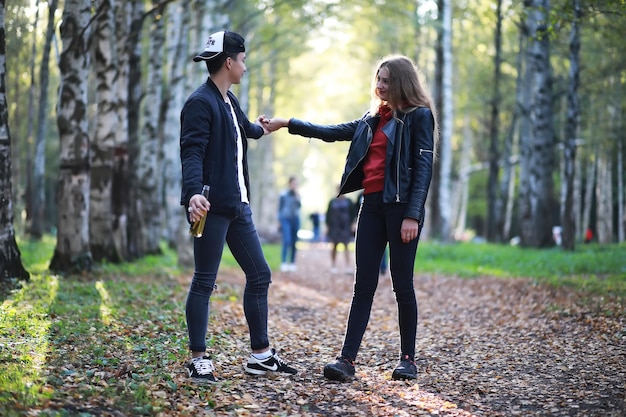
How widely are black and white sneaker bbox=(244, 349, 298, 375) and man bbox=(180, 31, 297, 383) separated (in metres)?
0.17

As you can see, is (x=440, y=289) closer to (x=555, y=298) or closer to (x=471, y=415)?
(x=555, y=298)

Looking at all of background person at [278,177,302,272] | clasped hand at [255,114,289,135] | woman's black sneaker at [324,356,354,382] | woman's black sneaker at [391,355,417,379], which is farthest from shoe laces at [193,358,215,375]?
background person at [278,177,302,272]

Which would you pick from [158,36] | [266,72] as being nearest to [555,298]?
[158,36]

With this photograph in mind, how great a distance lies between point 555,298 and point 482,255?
27.5 feet

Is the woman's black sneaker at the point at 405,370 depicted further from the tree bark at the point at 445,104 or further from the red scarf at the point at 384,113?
the tree bark at the point at 445,104

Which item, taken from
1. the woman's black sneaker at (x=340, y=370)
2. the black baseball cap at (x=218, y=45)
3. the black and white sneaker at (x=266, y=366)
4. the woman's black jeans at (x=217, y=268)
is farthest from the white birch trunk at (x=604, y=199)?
the black baseball cap at (x=218, y=45)

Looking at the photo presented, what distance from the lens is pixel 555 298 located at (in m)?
10.2

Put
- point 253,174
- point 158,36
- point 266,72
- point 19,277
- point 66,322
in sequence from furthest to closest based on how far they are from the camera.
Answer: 1. point 253,174
2. point 266,72
3. point 158,36
4. point 19,277
5. point 66,322

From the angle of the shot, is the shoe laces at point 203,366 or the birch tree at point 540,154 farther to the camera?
the birch tree at point 540,154

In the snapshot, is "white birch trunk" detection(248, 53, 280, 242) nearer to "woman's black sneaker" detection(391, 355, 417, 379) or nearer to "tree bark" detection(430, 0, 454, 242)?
"tree bark" detection(430, 0, 454, 242)

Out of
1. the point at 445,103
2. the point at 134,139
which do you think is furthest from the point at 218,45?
the point at 445,103

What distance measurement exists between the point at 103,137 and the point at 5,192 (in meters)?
3.78

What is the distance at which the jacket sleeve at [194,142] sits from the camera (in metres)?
5.05

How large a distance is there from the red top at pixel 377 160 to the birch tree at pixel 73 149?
20.1 feet
